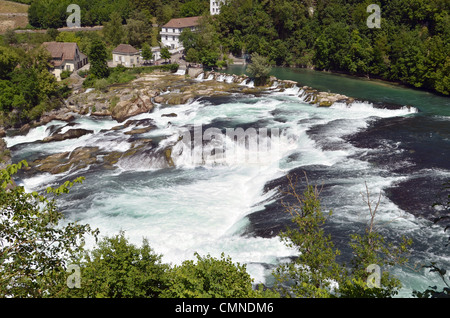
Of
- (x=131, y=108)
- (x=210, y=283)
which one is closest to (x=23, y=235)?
(x=210, y=283)

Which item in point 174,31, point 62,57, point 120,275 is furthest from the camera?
point 174,31

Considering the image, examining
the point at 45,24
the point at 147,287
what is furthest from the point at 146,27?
the point at 147,287

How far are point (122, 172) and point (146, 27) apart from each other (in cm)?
7231

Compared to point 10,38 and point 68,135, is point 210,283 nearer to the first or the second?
point 68,135

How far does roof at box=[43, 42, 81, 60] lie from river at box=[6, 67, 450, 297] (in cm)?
2625

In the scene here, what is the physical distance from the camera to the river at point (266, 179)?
2392cm

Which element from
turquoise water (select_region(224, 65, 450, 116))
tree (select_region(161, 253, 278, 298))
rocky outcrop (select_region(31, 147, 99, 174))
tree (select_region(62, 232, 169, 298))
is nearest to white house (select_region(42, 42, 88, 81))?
turquoise water (select_region(224, 65, 450, 116))

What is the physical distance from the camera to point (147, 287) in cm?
1455

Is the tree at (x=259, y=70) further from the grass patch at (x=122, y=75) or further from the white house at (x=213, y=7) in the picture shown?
the white house at (x=213, y=7)

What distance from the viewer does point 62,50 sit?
74438 mm

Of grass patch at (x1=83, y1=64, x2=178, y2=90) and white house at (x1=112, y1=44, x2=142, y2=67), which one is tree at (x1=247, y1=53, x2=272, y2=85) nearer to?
grass patch at (x1=83, y1=64, x2=178, y2=90)

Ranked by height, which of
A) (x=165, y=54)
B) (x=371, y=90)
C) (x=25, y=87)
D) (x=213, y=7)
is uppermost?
(x=213, y=7)

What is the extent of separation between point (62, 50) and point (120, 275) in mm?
71005

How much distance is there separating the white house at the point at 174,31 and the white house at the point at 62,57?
27.4m
